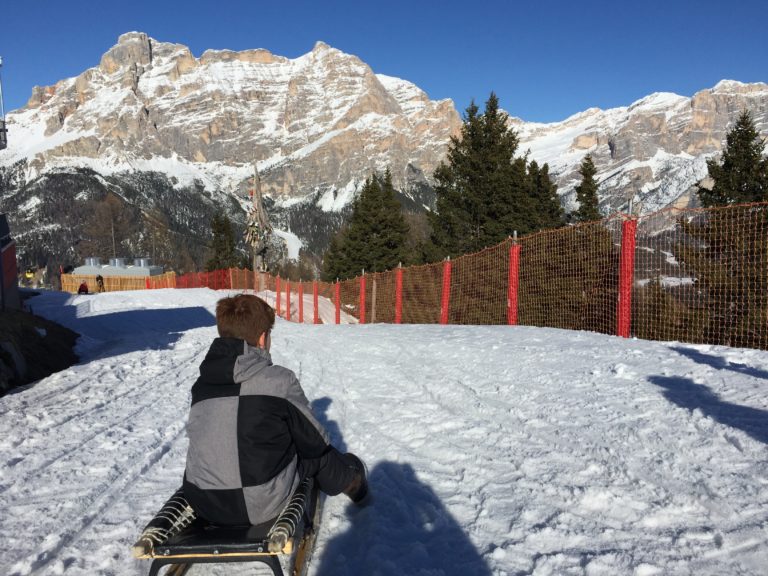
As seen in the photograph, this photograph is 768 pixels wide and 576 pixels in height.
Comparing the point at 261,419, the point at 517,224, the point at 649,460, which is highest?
the point at 517,224

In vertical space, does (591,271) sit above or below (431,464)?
above

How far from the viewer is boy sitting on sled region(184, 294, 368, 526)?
253cm

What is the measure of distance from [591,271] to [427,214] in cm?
1797

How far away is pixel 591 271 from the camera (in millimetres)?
10781

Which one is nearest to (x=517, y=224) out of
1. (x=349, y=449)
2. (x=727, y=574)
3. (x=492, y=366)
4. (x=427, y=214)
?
(x=427, y=214)

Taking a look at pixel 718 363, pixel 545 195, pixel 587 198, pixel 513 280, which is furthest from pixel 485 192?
pixel 718 363

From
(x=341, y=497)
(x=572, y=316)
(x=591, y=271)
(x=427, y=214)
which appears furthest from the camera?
(x=427, y=214)

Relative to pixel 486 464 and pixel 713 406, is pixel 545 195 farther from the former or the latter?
pixel 486 464

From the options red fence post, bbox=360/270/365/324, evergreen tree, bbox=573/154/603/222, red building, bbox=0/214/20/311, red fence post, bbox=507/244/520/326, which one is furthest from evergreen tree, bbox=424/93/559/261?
red building, bbox=0/214/20/311

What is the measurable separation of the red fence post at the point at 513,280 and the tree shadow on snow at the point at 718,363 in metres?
4.28

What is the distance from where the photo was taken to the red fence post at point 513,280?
1073 cm

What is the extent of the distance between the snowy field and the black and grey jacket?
506 millimetres

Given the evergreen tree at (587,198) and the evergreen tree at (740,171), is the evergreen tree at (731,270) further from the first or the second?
the evergreen tree at (587,198)

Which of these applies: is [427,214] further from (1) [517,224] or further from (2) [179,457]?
(2) [179,457]
